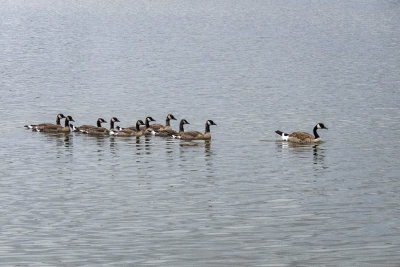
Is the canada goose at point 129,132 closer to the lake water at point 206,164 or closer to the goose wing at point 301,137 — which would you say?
the lake water at point 206,164

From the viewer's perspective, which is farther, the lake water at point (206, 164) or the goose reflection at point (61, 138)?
the goose reflection at point (61, 138)

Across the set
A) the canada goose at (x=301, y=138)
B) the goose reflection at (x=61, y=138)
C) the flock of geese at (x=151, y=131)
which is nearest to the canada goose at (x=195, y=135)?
the flock of geese at (x=151, y=131)

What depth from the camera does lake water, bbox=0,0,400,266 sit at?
101ft

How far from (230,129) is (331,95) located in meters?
19.1

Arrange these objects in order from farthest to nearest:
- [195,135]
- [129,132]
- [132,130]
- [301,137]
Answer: [132,130]
[129,132]
[195,135]
[301,137]

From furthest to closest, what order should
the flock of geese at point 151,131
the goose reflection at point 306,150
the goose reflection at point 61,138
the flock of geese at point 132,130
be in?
the flock of geese at point 132,130, the goose reflection at point 61,138, the flock of geese at point 151,131, the goose reflection at point 306,150

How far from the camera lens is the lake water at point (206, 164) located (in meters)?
30.8

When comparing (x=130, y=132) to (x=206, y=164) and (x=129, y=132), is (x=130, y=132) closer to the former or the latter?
(x=129, y=132)

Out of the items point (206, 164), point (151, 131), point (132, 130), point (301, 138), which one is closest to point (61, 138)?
point (132, 130)

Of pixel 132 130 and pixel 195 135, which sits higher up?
pixel 132 130

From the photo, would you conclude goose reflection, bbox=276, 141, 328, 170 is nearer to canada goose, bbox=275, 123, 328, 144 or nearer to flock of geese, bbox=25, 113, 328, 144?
canada goose, bbox=275, 123, 328, 144

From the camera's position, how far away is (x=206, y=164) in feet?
152

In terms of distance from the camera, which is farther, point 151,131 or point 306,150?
point 151,131

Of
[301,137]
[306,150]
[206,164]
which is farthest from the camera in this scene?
[301,137]
